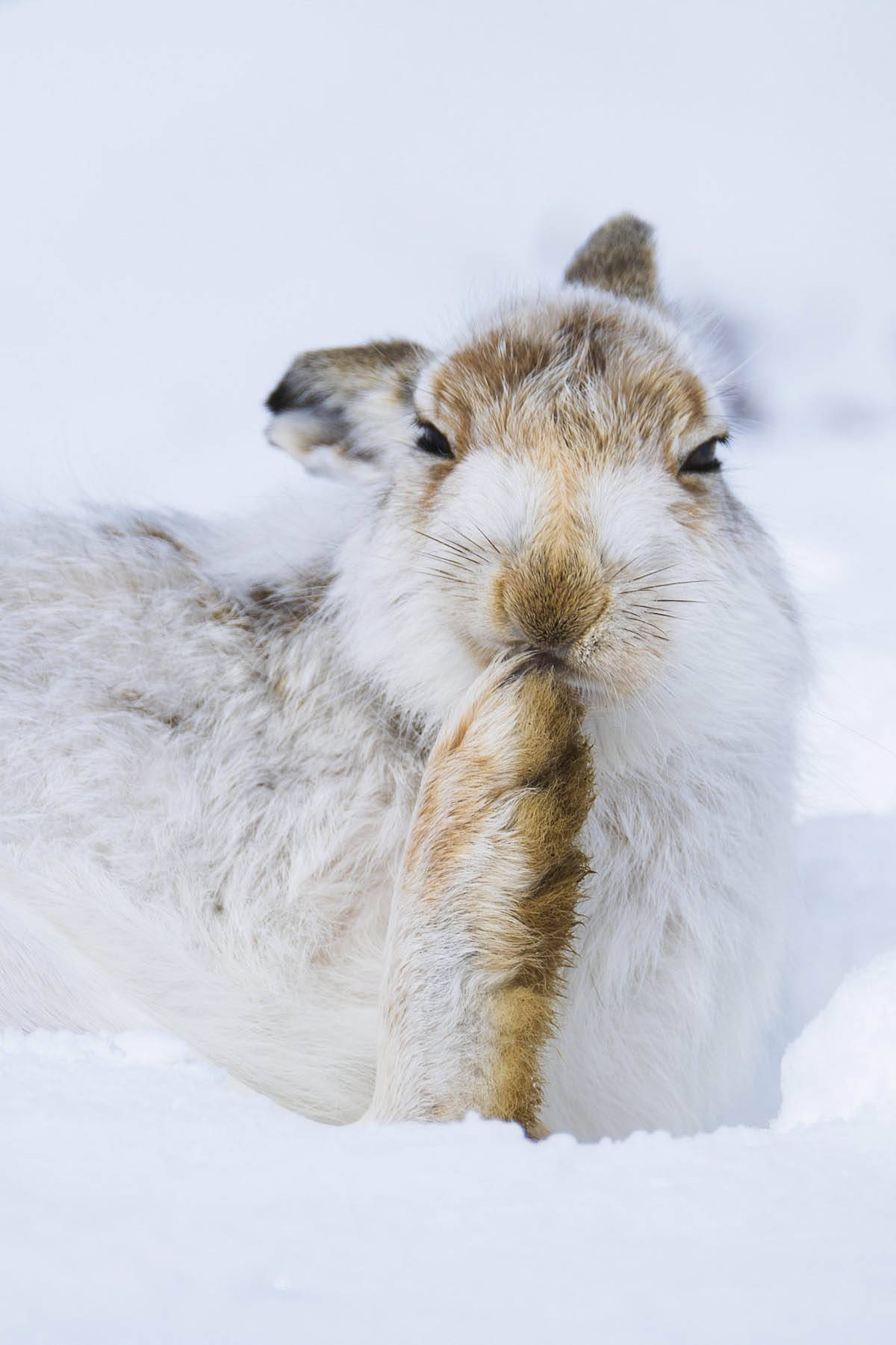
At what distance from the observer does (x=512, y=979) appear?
1241 millimetres

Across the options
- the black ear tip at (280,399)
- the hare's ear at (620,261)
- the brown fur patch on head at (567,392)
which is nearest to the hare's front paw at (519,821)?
the brown fur patch on head at (567,392)

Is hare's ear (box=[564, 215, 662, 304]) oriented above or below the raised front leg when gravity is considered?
above

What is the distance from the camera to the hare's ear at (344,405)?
189 centimetres

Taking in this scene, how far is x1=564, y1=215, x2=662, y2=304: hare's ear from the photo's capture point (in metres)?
2.11

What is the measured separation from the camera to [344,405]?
6.38 ft

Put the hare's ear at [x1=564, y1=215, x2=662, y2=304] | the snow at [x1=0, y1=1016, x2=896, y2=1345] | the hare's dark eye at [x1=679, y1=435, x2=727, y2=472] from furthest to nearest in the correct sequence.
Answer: the hare's ear at [x1=564, y1=215, x2=662, y2=304], the hare's dark eye at [x1=679, y1=435, x2=727, y2=472], the snow at [x1=0, y1=1016, x2=896, y2=1345]

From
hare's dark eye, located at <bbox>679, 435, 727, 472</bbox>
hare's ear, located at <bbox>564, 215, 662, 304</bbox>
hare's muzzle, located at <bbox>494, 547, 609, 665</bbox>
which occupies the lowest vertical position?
hare's muzzle, located at <bbox>494, 547, 609, 665</bbox>

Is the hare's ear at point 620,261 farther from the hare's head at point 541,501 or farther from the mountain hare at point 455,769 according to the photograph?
the mountain hare at point 455,769

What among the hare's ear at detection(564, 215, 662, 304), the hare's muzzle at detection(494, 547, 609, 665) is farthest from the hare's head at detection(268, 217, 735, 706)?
the hare's ear at detection(564, 215, 662, 304)

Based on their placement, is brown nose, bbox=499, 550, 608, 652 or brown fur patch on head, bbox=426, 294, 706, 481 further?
brown fur patch on head, bbox=426, 294, 706, 481

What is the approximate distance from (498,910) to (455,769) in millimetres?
174

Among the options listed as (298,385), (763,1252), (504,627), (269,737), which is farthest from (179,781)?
(763,1252)

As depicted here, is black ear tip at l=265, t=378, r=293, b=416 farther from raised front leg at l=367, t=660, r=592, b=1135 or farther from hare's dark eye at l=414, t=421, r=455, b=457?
raised front leg at l=367, t=660, r=592, b=1135

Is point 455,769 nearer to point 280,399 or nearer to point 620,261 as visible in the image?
point 280,399
